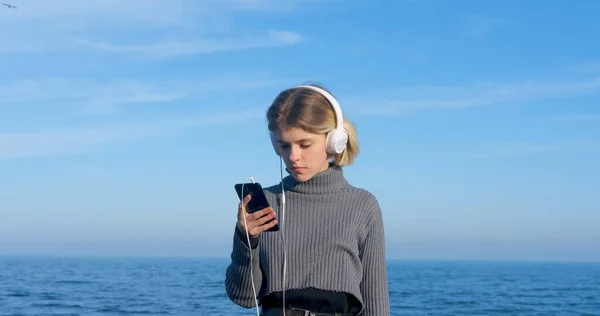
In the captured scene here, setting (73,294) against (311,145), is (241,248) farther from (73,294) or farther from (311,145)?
(73,294)

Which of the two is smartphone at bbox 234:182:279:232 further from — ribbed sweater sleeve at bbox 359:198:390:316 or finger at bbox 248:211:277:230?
ribbed sweater sleeve at bbox 359:198:390:316

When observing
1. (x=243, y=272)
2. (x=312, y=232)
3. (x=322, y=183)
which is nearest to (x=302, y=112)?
(x=322, y=183)

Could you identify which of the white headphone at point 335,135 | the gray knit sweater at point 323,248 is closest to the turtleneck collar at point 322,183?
the gray knit sweater at point 323,248

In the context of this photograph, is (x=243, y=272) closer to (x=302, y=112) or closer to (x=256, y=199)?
(x=256, y=199)

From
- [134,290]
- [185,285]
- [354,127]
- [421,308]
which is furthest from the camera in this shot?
[185,285]

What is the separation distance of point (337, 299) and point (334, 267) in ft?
0.40

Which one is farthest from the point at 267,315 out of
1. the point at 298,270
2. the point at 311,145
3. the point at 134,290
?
the point at 134,290

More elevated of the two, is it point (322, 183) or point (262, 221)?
point (322, 183)

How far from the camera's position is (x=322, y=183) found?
3.18 m

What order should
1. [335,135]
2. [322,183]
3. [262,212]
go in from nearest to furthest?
1. [262,212]
2. [335,135]
3. [322,183]

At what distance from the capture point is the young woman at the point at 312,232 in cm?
302

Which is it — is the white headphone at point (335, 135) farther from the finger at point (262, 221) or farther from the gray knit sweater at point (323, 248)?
the finger at point (262, 221)

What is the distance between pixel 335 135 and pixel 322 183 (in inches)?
8.7

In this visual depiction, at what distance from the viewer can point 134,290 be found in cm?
2944
